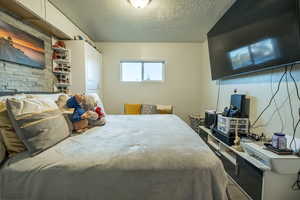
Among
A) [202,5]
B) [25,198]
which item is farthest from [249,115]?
[25,198]

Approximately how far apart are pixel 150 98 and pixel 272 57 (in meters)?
2.93

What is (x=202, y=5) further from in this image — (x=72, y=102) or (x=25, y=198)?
(x=25, y=198)

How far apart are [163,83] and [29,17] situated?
298cm

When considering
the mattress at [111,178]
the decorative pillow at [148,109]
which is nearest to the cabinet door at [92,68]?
the decorative pillow at [148,109]

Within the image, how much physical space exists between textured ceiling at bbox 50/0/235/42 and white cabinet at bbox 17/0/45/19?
0.25 meters

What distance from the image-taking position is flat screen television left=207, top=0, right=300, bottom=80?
131 centimetres

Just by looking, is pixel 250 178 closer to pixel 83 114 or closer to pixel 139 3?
pixel 83 114

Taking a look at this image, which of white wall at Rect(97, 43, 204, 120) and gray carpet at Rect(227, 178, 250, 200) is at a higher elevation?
white wall at Rect(97, 43, 204, 120)

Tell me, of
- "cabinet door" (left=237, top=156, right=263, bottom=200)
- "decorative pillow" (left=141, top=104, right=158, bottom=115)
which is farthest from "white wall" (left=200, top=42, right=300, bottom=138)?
"decorative pillow" (left=141, top=104, right=158, bottom=115)

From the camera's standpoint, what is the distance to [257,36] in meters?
1.68

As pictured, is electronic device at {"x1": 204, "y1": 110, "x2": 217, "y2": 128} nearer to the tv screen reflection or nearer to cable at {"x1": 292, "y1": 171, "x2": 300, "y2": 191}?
the tv screen reflection

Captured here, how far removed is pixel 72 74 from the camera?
2.93 metres

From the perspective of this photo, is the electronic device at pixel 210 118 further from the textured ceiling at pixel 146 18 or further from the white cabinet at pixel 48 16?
the white cabinet at pixel 48 16

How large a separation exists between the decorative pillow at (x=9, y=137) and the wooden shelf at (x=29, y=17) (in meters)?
1.42
